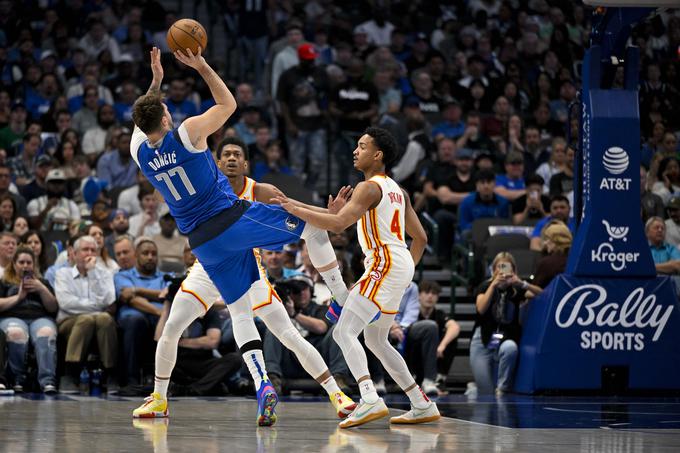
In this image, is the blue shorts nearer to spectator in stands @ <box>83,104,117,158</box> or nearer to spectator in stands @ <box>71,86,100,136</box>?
spectator in stands @ <box>83,104,117,158</box>

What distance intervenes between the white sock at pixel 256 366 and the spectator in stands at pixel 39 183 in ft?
23.3

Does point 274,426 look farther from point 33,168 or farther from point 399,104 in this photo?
point 399,104

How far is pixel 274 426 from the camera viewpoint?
7.73 m

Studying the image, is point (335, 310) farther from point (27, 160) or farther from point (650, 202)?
point (27, 160)

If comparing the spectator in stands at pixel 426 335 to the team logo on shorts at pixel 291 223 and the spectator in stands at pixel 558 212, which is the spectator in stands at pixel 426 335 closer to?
the spectator in stands at pixel 558 212

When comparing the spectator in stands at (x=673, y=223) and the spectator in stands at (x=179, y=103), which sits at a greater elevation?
the spectator in stands at (x=179, y=103)

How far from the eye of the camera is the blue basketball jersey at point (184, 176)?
765cm

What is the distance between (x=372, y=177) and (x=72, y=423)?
8.68 ft

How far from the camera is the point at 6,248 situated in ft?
39.4

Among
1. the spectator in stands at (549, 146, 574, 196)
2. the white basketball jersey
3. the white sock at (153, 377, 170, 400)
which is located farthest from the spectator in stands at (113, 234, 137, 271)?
the spectator in stands at (549, 146, 574, 196)

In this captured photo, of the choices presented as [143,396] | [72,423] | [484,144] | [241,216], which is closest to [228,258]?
[241,216]

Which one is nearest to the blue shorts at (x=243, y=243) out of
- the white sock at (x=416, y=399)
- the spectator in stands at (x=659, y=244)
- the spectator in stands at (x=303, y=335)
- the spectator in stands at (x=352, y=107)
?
the white sock at (x=416, y=399)

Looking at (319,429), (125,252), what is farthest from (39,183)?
(319,429)

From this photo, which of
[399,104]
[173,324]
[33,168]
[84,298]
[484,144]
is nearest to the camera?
[173,324]
